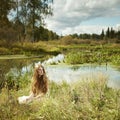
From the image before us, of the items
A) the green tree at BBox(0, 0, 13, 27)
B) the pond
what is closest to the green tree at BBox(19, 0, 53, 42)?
the green tree at BBox(0, 0, 13, 27)

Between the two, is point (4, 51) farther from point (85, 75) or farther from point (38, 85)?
point (38, 85)

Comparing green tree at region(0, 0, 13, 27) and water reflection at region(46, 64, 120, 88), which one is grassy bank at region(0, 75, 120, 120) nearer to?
water reflection at region(46, 64, 120, 88)

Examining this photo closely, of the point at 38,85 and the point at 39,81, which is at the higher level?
the point at 39,81

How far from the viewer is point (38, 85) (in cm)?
964

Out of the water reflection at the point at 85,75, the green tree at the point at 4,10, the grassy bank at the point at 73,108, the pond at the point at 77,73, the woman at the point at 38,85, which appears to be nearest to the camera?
the grassy bank at the point at 73,108

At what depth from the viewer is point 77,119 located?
646 cm

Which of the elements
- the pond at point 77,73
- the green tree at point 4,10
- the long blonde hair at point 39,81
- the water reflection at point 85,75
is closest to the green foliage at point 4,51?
the green tree at point 4,10

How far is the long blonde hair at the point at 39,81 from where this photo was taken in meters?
9.40

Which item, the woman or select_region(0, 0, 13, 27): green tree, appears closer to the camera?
the woman

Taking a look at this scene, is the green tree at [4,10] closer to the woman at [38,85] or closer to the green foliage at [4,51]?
the green foliage at [4,51]

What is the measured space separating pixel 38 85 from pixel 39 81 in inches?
Result: 6.0

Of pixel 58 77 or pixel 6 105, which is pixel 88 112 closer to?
pixel 6 105

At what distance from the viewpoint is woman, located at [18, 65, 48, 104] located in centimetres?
938

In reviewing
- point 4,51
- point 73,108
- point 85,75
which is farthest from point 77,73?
point 4,51
